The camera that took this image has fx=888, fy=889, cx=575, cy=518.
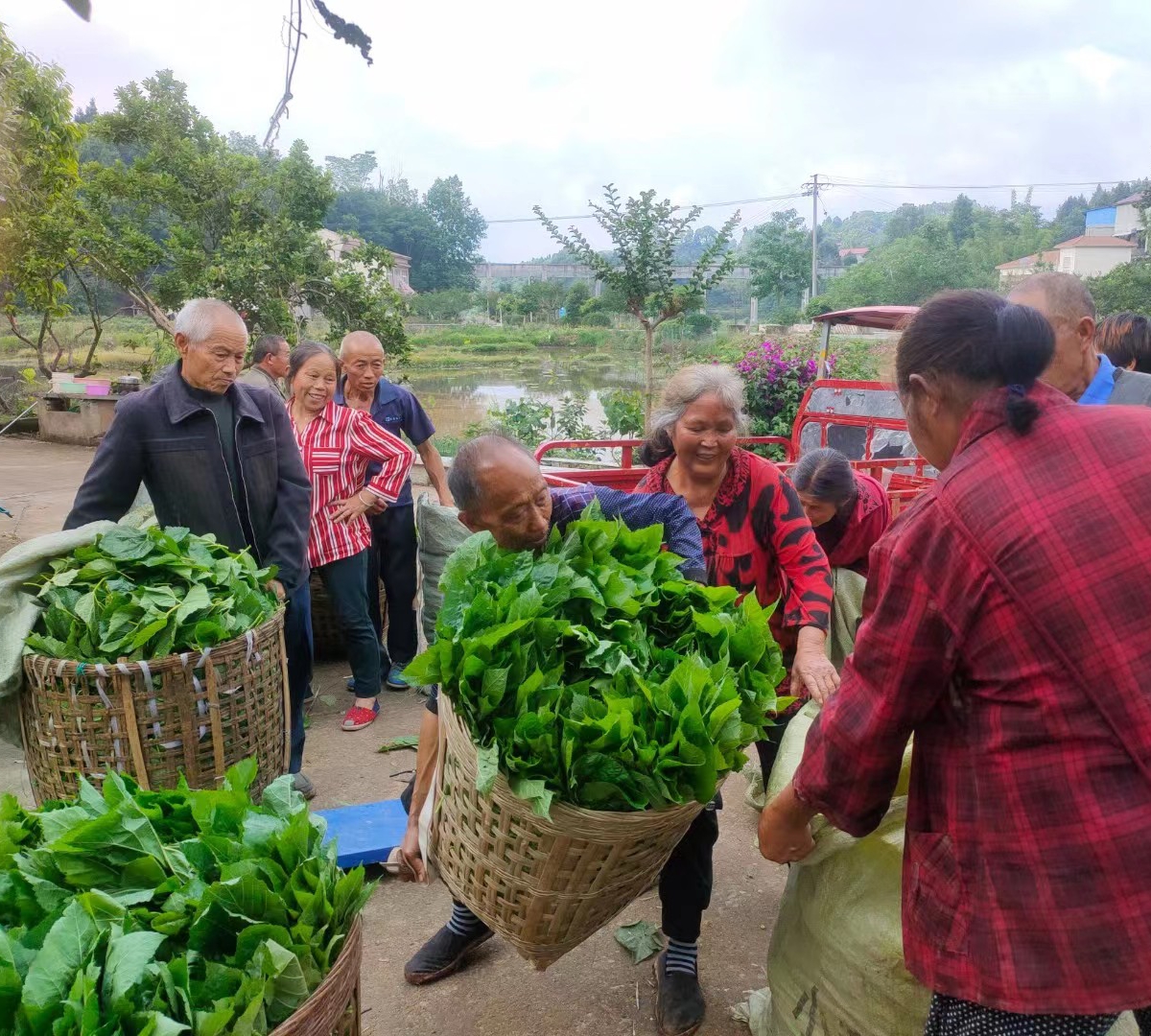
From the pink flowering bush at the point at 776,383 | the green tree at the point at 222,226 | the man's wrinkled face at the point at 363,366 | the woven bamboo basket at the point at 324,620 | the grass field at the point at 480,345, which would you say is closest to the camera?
the man's wrinkled face at the point at 363,366

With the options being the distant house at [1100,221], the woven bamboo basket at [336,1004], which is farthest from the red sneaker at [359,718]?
the distant house at [1100,221]

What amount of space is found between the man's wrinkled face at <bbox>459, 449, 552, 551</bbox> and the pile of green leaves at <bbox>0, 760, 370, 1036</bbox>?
72 centimetres

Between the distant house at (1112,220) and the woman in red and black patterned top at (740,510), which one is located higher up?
the distant house at (1112,220)

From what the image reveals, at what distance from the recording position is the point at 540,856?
1572 millimetres

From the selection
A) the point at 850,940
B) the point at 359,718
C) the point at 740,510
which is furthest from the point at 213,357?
the point at 850,940

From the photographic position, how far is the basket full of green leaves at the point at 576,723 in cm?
155

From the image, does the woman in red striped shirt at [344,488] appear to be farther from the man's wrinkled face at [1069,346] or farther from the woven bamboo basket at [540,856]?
the man's wrinkled face at [1069,346]

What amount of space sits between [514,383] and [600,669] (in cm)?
2737

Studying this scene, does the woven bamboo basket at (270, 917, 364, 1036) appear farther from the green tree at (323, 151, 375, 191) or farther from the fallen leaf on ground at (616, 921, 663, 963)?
the green tree at (323, 151, 375, 191)

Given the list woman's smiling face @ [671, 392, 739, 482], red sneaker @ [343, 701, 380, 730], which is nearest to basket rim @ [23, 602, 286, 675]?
woman's smiling face @ [671, 392, 739, 482]

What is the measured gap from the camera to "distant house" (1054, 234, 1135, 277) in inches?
2361

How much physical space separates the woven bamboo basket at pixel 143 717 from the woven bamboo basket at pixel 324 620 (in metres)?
2.27

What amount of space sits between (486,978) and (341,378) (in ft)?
10.2

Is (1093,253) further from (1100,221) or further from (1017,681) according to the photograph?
(1017,681)
